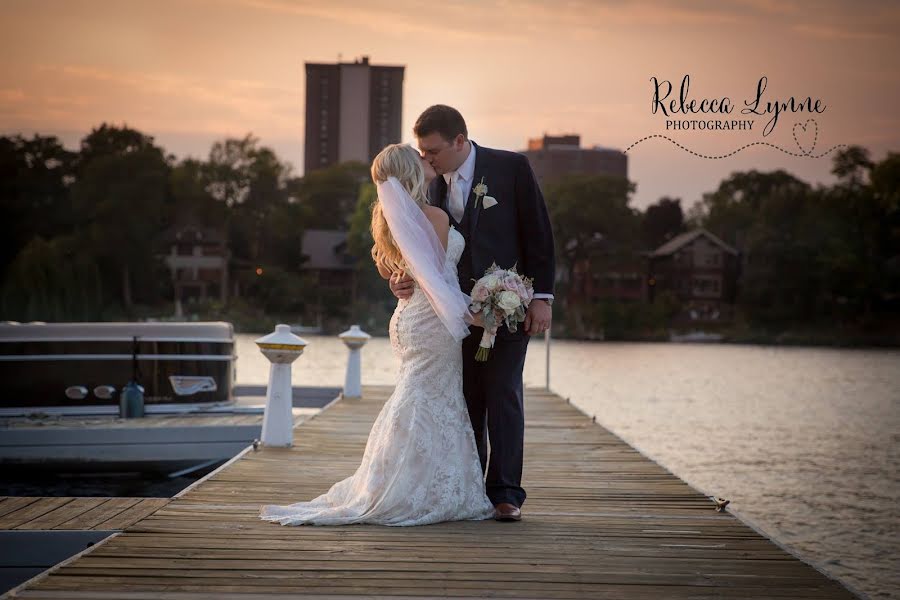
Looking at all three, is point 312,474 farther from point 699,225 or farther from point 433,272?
point 699,225

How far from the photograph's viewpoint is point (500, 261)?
5.46 meters

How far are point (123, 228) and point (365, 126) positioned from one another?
4913cm

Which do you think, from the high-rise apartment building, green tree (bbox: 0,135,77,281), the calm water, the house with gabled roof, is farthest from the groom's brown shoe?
the high-rise apartment building

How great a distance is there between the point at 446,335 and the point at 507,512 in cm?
88

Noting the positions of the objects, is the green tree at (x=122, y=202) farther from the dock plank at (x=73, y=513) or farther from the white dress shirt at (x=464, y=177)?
the white dress shirt at (x=464, y=177)

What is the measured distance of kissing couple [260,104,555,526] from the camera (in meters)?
5.23

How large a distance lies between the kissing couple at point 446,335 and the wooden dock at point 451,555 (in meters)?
0.17

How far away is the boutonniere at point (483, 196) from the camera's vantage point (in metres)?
5.37

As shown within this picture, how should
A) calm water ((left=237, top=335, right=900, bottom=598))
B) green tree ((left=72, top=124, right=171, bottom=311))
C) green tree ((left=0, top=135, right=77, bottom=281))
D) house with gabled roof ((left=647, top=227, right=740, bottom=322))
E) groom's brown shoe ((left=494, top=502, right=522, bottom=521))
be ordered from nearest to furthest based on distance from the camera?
groom's brown shoe ((left=494, top=502, right=522, bottom=521)) → calm water ((left=237, top=335, right=900, bottom=598)) → green tree ((left=0, top=135, right=77, bottom=281)) → green tree ((left=72, top=124, right=171, bottom=311)) → house with gabled roof ((left=647, top=227, right=740, bottom=322))

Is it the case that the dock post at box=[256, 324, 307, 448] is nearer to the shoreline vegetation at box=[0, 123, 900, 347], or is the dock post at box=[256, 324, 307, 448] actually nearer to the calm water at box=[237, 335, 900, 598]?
the calm water at box=[237, 335, 900, 598]

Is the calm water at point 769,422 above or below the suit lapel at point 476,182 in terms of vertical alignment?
below

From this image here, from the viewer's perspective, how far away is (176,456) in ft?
35.9

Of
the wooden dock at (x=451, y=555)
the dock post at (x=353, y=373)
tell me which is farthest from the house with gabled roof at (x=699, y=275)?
the wooden dock at (x=451, y=555)

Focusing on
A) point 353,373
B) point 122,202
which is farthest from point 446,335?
point 122,202
